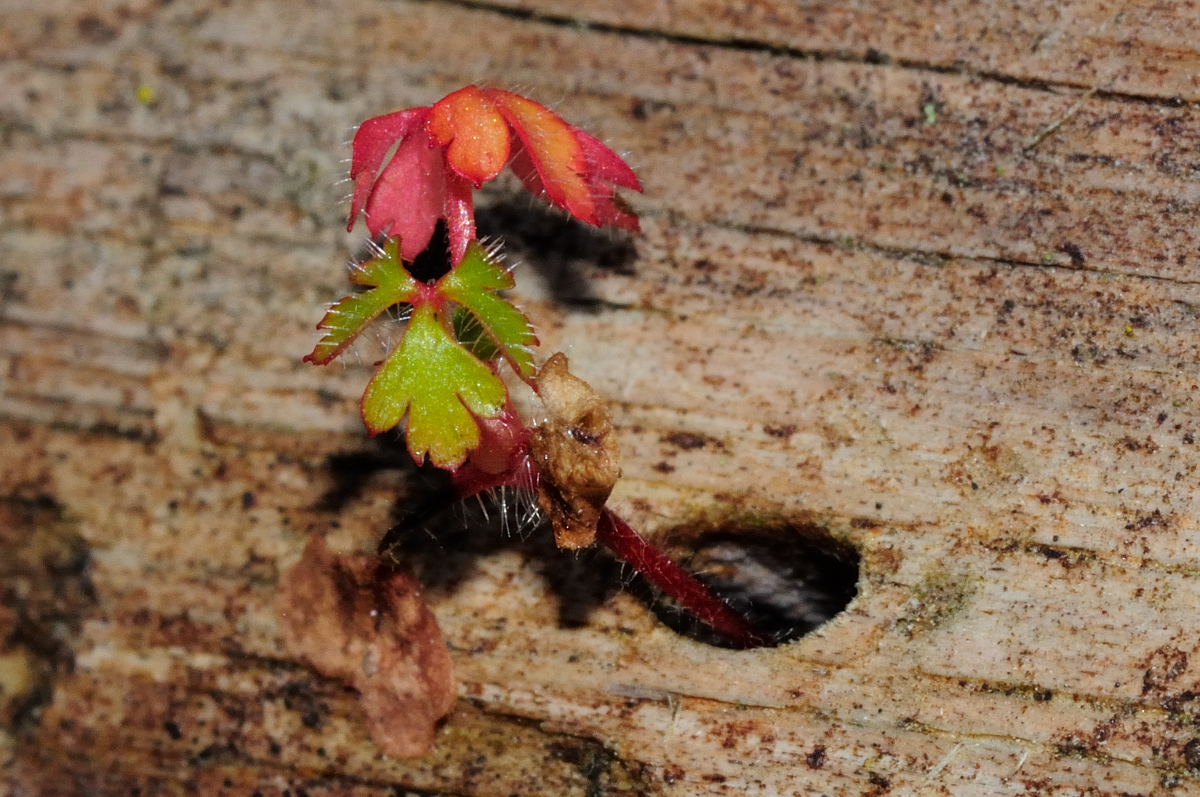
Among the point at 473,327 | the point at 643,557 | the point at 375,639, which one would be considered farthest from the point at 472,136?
the point at 375,639

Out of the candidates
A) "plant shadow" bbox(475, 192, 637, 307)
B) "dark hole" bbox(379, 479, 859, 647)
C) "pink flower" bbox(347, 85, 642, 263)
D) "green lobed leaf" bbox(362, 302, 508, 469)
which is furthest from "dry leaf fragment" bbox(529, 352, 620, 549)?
"plant shadow" bbox(475, 192, 637, 307)

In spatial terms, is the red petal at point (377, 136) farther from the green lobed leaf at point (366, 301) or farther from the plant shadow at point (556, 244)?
the plant shadow at point (556, 244)

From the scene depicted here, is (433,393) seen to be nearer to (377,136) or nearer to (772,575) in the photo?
(377,136)

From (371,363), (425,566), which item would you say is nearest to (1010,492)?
(425,566)

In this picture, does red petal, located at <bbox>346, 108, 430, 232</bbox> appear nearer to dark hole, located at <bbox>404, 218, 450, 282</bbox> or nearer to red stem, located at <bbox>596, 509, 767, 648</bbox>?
dark hole, located at <bbox>404, 218, 450, 282</bbox>

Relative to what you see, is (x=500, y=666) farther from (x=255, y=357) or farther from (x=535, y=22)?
(x=535, y=22)

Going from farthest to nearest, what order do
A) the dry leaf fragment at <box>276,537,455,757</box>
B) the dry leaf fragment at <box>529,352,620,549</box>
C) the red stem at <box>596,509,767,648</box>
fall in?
the dry leaf fragment at <box>276,537,455,757</box> → the red stem at <box>596,509,767,648</box> → the dry leaf fragment at <box>529,352,620,549</box>

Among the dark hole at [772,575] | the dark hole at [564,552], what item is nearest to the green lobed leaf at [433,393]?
the dark hole at [564,552]
